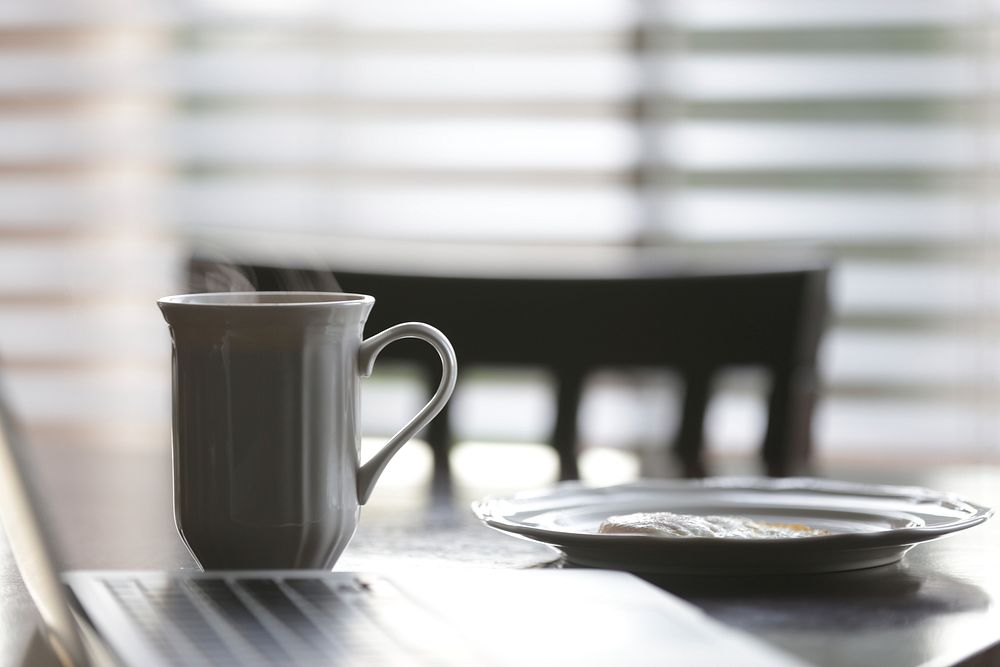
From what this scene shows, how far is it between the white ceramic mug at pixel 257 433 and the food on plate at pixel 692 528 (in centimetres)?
13

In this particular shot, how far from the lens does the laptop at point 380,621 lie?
431 mm

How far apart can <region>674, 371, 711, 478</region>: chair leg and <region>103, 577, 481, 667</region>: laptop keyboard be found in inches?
30.8

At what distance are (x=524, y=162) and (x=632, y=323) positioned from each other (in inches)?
48.7

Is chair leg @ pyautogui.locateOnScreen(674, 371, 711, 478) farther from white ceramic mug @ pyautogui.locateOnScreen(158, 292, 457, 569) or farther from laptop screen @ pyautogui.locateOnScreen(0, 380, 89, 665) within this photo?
white ceramic mug @ pyautogui.locateOnScreen(158, 292, 457, 569)

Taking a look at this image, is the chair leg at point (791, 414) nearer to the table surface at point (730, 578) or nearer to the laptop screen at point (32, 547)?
the table surface at point (730, 578)

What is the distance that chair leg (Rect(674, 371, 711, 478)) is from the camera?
133 cm

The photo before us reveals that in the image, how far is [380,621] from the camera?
479 millimetres

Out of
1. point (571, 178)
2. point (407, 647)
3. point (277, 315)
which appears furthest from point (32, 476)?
point (571, 178)

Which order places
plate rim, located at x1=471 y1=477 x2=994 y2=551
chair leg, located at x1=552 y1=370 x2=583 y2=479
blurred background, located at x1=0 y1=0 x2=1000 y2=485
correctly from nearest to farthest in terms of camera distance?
plate rim, located at x1=471 y1=477 x2=994 y2=551 < chair leg, located at x1=552 y1=370 x2=583 y2=479 < blurred background, located at x1=0 y1=0 x2=1000 y2=485

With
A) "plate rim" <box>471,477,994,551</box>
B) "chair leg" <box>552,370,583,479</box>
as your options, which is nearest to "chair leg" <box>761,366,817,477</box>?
"chair leg" <box>552,370,583,479</box>

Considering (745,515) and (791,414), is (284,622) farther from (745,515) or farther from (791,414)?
(791,414)

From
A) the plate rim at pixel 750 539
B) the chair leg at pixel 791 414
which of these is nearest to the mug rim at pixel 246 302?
the plate rim at pixel 750 539

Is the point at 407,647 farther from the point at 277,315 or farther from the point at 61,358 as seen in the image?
the point at 61,358

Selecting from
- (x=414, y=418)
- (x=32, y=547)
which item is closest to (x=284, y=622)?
(x=414, y=418)
